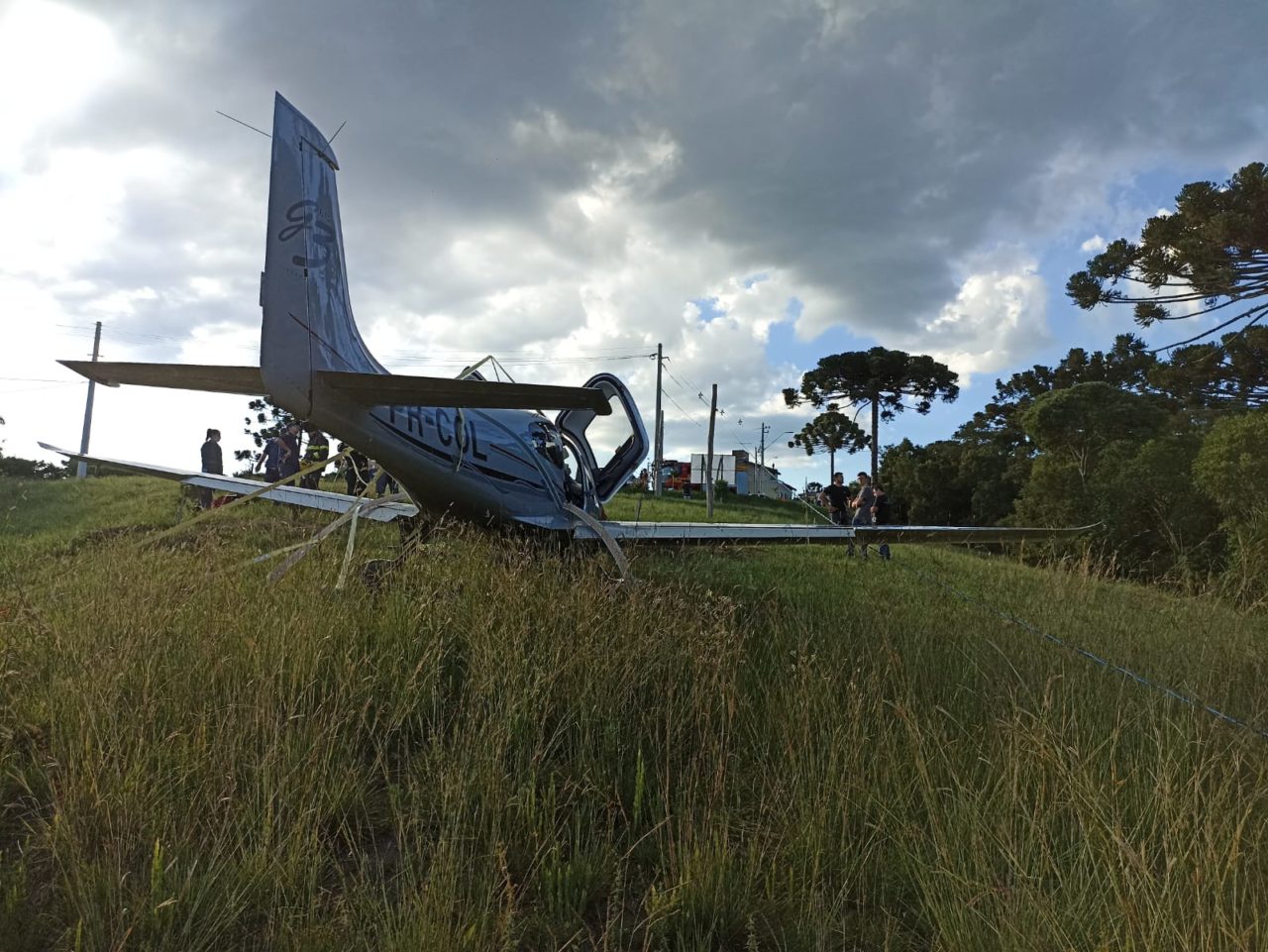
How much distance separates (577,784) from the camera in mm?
2705

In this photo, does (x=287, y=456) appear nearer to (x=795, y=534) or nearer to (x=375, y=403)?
(x=375, y=403)

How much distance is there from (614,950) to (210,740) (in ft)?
6.87

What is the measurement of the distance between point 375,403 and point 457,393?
112 centimetres

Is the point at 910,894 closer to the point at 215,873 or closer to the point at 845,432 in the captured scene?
the point at 215,873

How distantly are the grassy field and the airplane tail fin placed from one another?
5.75 ft

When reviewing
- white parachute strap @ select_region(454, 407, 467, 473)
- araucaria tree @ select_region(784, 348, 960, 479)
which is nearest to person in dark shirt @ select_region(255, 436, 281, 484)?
white parachute strap @ select_region(454, 407, 467, 473)

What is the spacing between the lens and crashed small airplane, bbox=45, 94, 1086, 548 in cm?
470

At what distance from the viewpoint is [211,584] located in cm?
473

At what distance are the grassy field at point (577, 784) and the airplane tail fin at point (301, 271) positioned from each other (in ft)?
5.75

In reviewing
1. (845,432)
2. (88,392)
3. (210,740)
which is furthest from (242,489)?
(845,432)

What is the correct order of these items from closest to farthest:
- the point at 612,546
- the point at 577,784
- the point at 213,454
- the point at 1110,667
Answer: the point at 577,784
the point at 1110,667
the point at 612,546
the point at 213,454

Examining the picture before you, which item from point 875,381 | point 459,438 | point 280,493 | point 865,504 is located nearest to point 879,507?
point 865,504

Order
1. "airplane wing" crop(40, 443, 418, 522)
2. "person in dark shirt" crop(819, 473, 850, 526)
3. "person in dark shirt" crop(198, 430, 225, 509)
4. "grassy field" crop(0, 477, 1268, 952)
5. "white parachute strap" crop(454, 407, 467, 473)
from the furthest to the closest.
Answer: "person in dark shirt" crop(819, 473, 850, 526), "person in dark shirt" crop(198, 430, 225, 509), "airplane wing" crop(40, 443, 418, 522), "white parachute strap" crop(454, 407, 467, 473), "grassy field" crop(0, 477, 1268, 952)

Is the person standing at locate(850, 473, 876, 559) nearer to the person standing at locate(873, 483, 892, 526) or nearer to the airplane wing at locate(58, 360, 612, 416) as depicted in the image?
the person standing at locate(873, 483, 892, 526)
